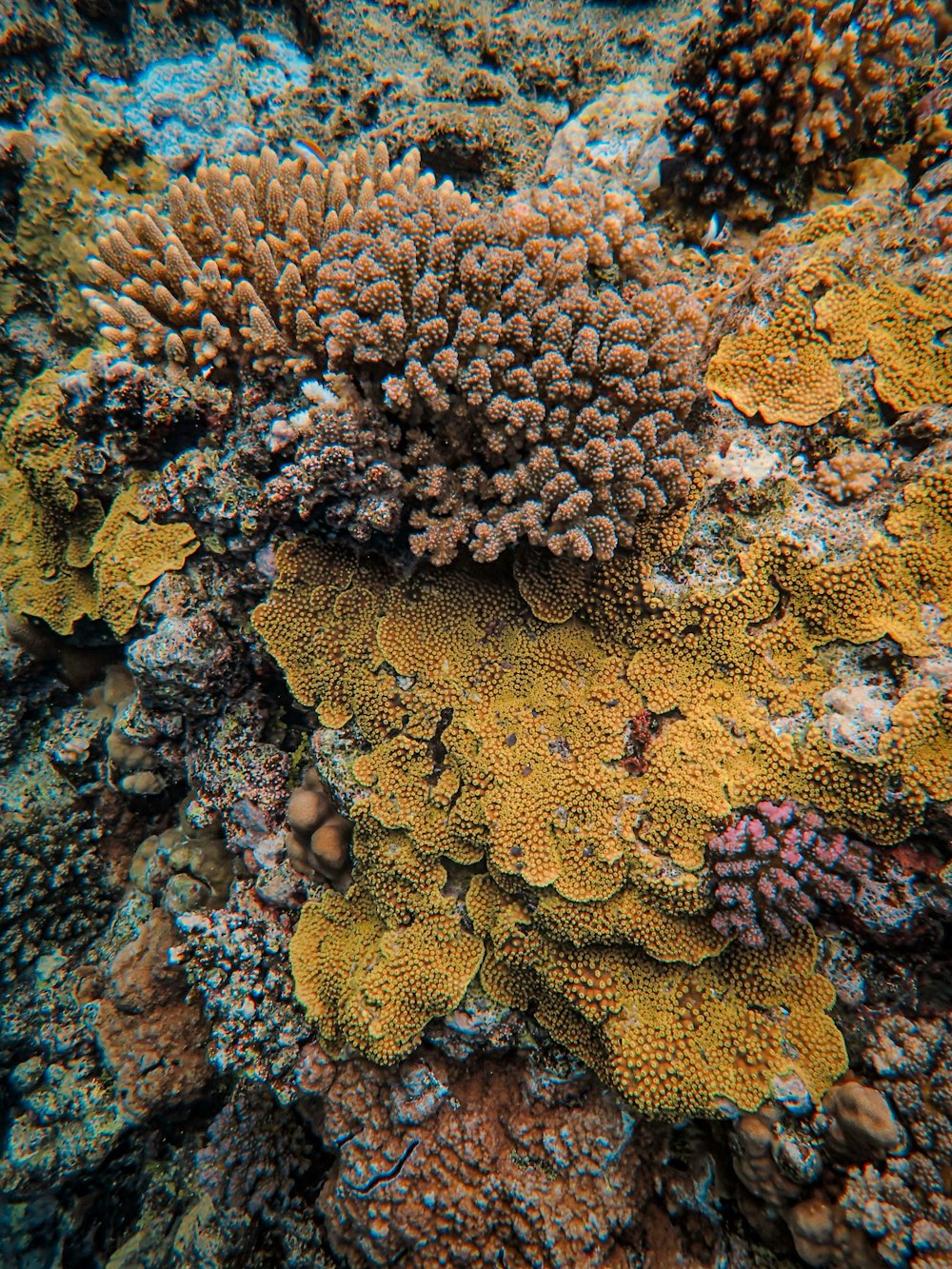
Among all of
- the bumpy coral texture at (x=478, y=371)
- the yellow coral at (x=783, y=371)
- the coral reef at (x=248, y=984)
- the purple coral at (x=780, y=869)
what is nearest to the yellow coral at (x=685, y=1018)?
the purple coral at (x=780, y=869)

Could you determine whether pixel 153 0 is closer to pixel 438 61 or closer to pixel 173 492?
pixel 438 61

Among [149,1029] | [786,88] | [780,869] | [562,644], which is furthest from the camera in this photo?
[149,1029]

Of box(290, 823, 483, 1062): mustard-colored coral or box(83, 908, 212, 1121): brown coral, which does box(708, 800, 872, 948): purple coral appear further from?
box(83, 908, 212, 1121): brown coral

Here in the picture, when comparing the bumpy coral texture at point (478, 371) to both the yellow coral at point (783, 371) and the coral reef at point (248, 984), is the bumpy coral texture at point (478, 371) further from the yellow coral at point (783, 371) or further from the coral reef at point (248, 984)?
the coral reef at point (248, 984)

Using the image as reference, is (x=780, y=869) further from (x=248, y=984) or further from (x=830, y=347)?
(x=248, y=984)

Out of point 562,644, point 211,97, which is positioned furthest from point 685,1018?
point 211,97

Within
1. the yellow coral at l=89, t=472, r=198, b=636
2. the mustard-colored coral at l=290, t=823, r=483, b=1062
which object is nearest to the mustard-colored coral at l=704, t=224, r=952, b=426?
the mustard-colored coral at l=290, t=823, r=483, b=1062
